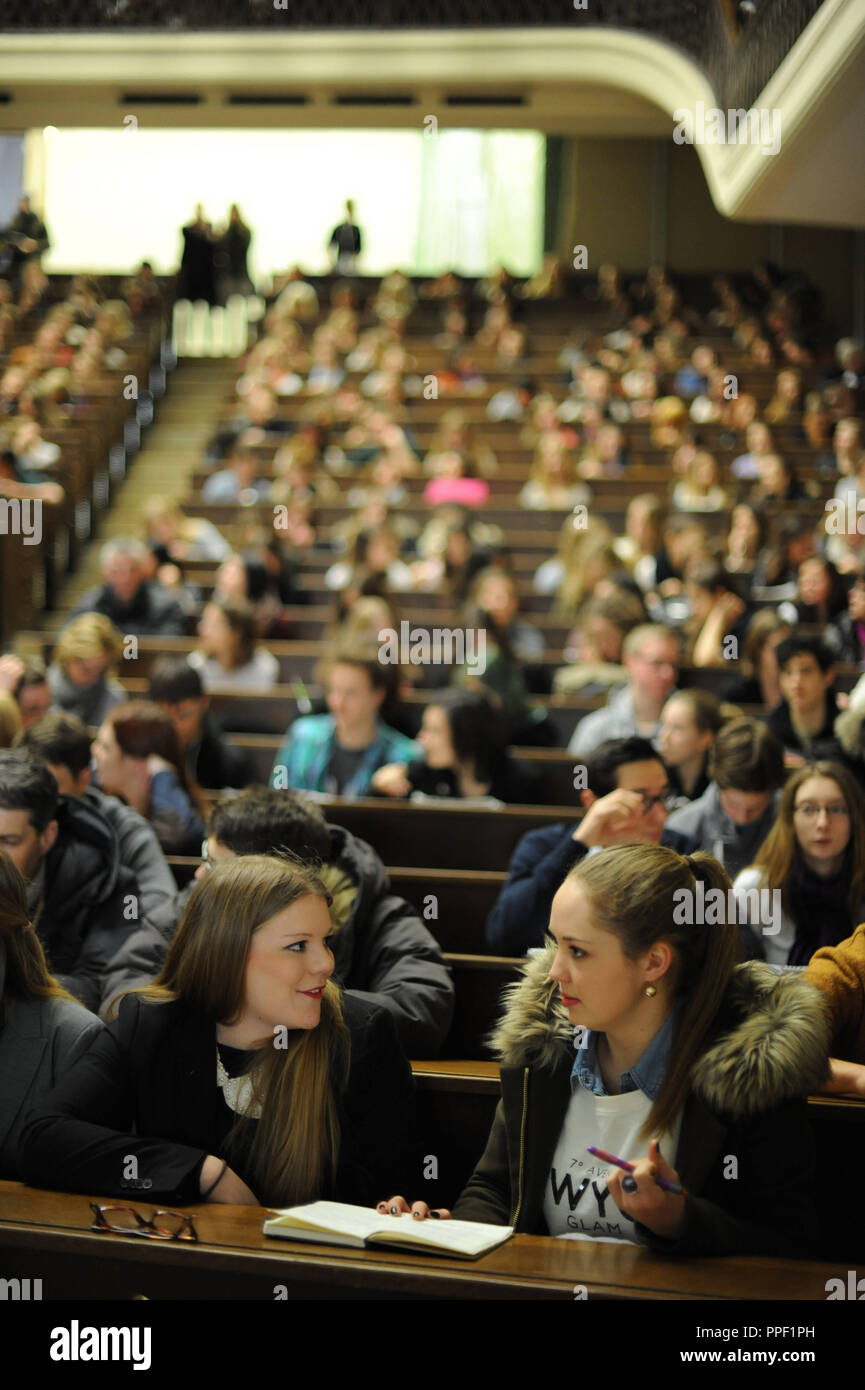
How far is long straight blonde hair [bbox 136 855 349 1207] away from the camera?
1883mm

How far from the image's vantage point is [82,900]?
2.77 m

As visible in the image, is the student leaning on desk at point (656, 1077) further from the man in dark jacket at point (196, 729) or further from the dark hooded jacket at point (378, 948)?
the man in dark jacket at point (196, 729)

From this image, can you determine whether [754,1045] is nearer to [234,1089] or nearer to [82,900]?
[234,1089]

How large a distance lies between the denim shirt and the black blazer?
0.90 ft

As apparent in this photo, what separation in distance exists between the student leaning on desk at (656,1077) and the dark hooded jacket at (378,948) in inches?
18.6

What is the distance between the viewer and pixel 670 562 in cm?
649

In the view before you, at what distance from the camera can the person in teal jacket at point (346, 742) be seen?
411cm

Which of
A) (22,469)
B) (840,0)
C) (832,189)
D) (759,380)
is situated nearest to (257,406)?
(22,469)

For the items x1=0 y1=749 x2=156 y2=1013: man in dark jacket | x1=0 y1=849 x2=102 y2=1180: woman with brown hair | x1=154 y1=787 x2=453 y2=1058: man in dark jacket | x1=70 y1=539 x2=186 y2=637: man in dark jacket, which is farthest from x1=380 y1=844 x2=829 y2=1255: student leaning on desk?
x1=70 y1=539 x2=186 y2=637: man in dark jacket

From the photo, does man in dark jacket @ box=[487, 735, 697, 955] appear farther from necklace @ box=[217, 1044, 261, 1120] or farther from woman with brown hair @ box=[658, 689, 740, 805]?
necklace @ box=[217, 1044, 261, 1120]

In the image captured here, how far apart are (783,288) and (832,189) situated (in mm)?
5962

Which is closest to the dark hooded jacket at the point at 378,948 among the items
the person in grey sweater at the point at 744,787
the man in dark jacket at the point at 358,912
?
the man in dark jacket at the point at 358,912
